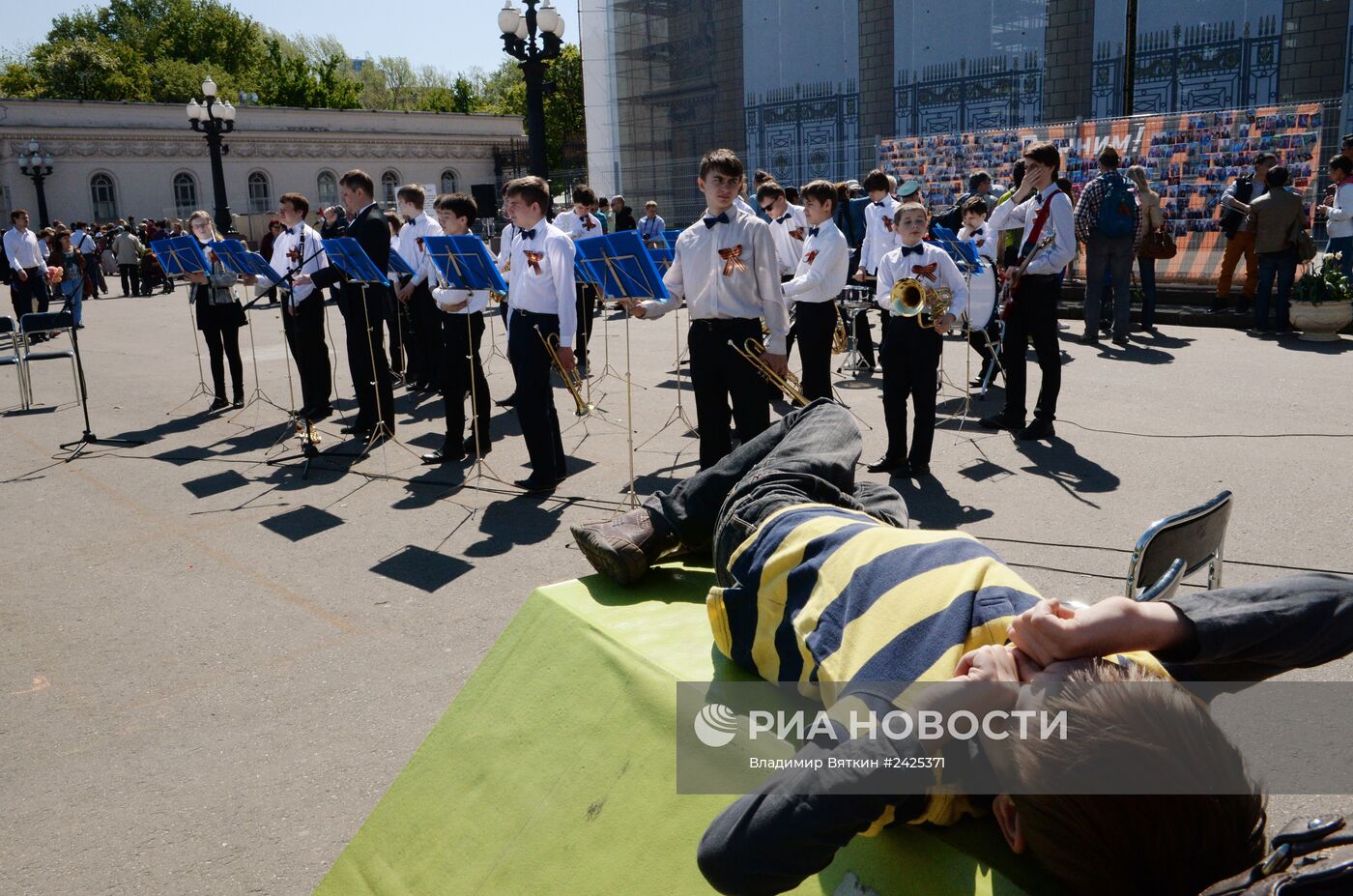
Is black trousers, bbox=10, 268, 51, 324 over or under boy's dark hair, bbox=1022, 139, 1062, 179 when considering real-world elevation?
under

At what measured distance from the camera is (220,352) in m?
11.3

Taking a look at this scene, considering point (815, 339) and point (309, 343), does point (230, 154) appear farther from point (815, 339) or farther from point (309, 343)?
point (815, 339)

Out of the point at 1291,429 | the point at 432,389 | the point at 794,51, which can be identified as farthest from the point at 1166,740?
the point at 794,51

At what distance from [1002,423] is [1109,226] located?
4.50 metres

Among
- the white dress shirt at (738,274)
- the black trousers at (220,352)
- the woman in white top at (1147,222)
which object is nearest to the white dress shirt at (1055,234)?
the white dress shirt at (738,274)

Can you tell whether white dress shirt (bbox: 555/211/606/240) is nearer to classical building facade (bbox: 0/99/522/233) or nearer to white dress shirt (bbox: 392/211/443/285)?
white dress shirt (bbox: 392/211/443/285)

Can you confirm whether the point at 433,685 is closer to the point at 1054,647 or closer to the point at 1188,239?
the point at 1054,647

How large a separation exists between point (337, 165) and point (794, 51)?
37.6 metres

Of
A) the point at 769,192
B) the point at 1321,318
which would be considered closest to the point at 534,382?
the point at 769,192

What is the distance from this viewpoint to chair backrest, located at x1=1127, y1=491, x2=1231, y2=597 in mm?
2660

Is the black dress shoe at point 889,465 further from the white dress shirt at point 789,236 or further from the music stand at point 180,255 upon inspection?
the music stand at point 180,255

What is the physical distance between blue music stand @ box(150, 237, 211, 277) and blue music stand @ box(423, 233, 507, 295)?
4056mm

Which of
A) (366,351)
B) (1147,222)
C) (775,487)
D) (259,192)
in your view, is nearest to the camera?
(775,487)

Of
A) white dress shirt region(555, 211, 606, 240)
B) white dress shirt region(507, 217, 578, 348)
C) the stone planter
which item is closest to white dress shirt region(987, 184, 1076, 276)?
white dress shirt region(507, 217, 578, 348)
